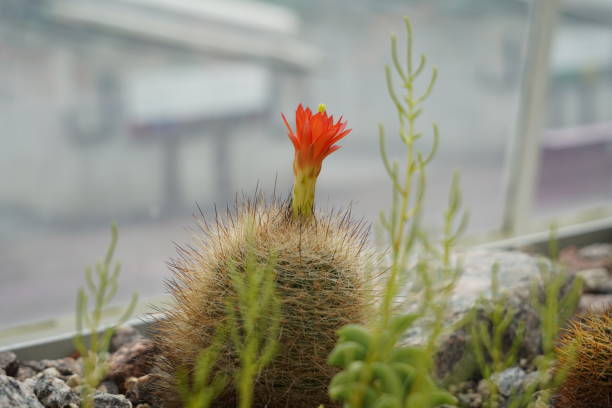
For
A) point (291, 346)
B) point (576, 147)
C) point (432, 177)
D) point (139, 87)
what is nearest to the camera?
point (291, 346)

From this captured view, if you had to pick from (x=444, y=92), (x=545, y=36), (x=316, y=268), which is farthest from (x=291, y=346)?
(x=545, y=36)

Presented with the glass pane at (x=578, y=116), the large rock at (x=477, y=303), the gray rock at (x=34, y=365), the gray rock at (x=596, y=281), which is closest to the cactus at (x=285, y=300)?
the large rock at (x=477, y=303)

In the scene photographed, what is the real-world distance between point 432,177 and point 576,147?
698 millimetres

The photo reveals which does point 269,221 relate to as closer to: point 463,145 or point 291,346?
point 291,346

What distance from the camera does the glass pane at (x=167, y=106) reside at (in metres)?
1.62

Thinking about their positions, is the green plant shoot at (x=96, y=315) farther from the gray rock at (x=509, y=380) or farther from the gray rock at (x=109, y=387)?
the gray rock at (x=509, y=380)

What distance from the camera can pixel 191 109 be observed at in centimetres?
184

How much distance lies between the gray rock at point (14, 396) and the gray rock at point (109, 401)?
122 mm

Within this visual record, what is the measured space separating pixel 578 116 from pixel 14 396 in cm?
219

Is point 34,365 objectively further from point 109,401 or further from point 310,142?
point 310,142

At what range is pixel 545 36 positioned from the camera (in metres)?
2.19

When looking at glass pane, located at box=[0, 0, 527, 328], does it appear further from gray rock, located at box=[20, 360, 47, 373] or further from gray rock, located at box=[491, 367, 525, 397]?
gray rock, located at box=[491, 367, 525, 397]

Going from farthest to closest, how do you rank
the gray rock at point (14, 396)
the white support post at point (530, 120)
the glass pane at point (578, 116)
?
the glass pane at point (578, 116) → the white support post at point (530, 120) → the gray rock at point (14, 396)

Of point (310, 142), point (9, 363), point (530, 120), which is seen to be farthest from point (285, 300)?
point (530, 120)
